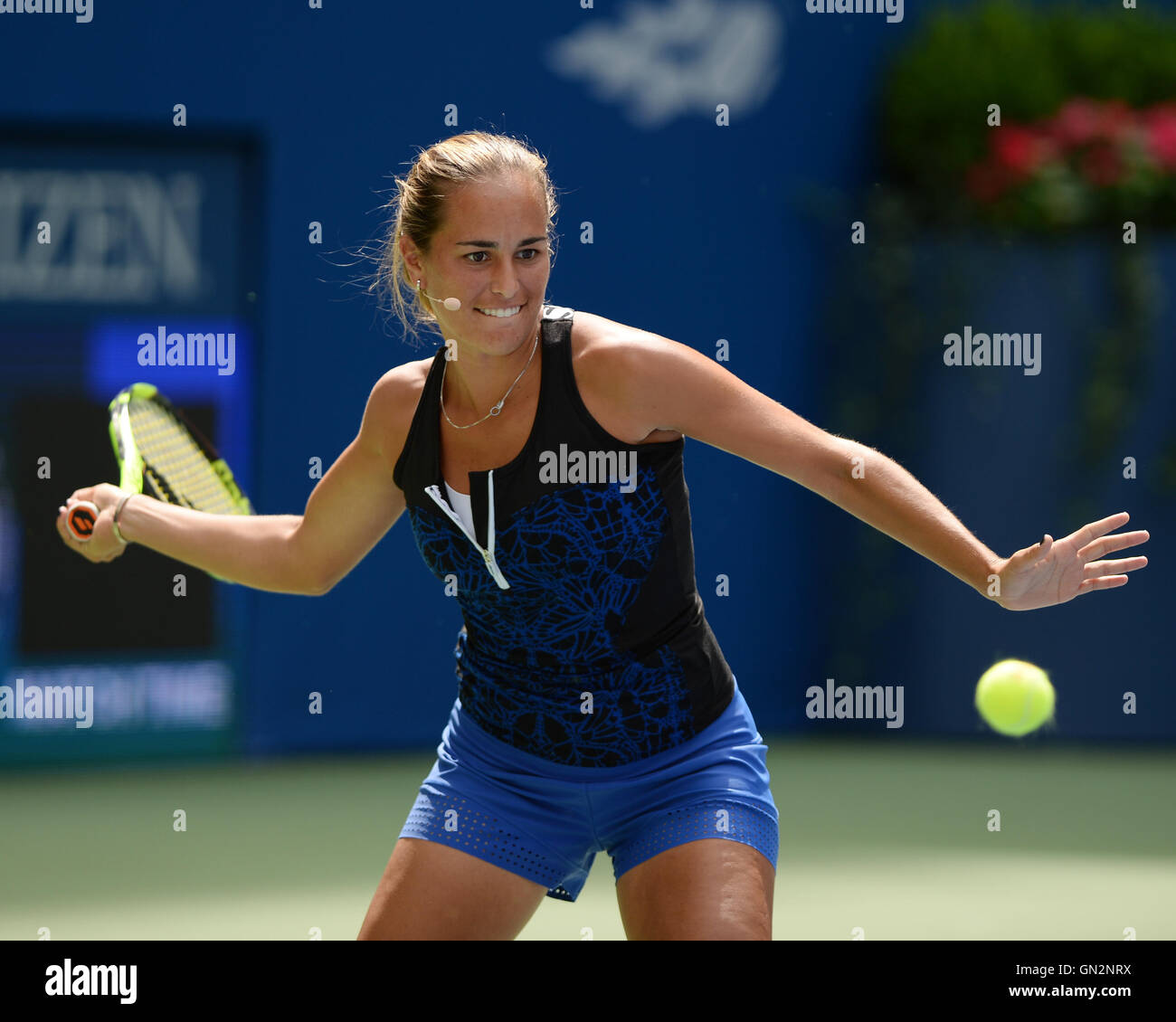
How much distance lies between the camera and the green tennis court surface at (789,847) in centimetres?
417

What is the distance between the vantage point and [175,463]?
11.0ft

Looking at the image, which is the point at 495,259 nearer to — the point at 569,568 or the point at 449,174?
the point at 449,174

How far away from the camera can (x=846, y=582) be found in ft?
23.4

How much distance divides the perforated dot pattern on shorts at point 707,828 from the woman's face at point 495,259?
0.76 metres

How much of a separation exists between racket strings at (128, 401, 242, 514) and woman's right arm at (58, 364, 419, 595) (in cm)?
29

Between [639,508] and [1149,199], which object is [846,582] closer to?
[1149,199]

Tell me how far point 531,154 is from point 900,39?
16.8 ft

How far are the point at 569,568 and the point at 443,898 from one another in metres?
0.54

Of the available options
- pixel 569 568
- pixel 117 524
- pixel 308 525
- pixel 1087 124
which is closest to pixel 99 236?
pixel 117 524

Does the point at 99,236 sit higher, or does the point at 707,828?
the point at 99,236

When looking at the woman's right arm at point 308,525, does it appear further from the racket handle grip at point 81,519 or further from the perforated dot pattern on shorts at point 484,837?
the perforated dot pattern on shorts at point 484,837

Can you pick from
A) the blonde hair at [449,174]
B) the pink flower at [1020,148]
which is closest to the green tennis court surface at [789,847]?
the blonde hair at [449,174]

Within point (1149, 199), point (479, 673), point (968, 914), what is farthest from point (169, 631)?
point (1149, 199)

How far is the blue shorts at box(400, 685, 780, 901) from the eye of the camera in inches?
95.6
